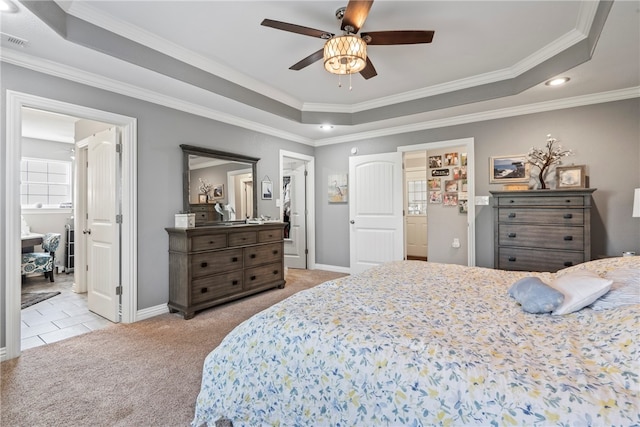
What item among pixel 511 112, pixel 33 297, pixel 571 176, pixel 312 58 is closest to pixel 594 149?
pixel 571 176

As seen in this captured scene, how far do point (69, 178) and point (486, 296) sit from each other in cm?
766

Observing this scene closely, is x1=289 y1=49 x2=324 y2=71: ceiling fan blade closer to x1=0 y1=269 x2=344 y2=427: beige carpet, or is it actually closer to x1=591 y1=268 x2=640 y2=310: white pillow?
x1=591 y1=268 x2=640 y2=310: white pillow

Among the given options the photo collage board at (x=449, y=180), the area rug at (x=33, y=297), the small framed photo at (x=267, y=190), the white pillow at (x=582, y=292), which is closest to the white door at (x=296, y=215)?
the small framed photo at (x=267, y=190)

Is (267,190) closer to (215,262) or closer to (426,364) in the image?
(215,262)

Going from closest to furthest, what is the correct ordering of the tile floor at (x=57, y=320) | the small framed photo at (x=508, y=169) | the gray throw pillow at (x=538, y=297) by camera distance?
the gray throw pillow at (x=538, y=297) < the tile floor at (x=57, y=320) < the small framed photo at (x=508, y=169)

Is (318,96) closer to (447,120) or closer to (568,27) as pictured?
(447,120)

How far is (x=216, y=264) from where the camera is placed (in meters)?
3.41

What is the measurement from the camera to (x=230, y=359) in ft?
4.57

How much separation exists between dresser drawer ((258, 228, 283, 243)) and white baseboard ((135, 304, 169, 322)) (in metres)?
1.35

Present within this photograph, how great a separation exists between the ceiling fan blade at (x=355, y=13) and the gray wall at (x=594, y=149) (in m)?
2.77

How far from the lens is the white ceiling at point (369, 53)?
88.7 inches

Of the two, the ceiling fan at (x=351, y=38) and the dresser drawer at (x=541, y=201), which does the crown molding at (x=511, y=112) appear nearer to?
the dresser drawer at (x=541, y=201)

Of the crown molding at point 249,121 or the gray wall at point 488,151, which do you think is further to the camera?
the gray wall at point 488,151

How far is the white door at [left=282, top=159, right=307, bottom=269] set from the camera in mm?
5703
